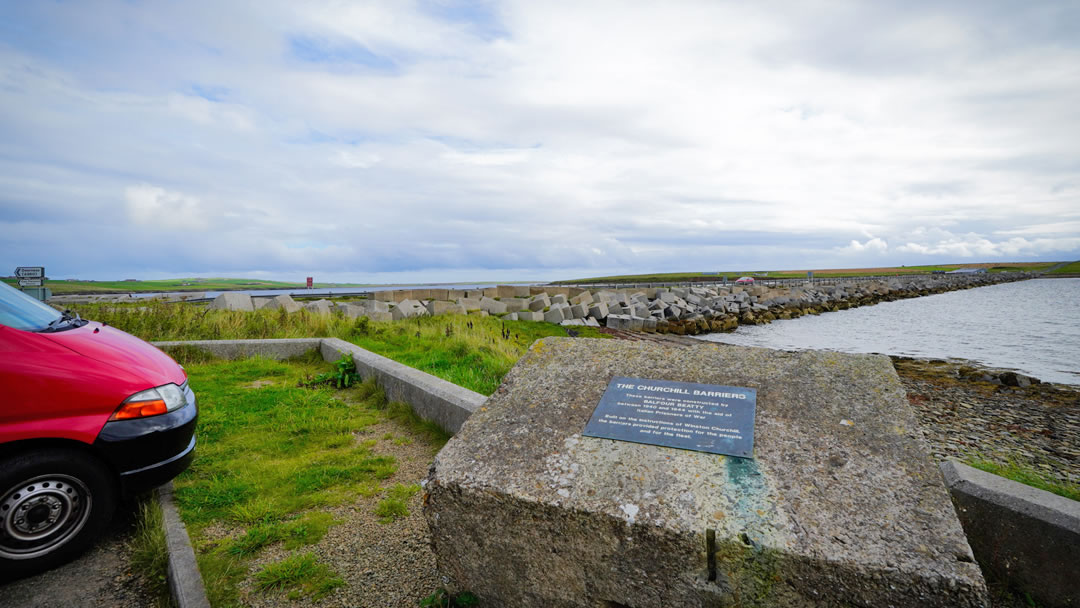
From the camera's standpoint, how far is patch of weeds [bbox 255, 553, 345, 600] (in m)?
2.83

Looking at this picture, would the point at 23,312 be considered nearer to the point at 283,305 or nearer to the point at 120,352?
the point at 120,352

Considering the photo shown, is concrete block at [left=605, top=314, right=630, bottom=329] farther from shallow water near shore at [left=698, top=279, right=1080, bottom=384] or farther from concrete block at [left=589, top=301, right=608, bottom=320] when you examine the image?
shallow water near shore at [left=698, top=279, right=1080, bottom=384]

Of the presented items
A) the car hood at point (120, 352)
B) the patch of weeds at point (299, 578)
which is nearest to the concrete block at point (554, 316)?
the car hood at point (120, 352)

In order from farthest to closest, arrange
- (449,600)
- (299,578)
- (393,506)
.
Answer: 1. (393,506)
2. (299,578)
3. (449,600)

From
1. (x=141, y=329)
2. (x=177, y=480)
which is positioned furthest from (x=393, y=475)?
(x=141, y=329)

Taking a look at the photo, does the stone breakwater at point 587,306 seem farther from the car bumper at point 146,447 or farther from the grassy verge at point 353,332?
the car bumper at point 146,447

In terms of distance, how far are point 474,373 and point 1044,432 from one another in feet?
26.9

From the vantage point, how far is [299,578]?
2930 mm

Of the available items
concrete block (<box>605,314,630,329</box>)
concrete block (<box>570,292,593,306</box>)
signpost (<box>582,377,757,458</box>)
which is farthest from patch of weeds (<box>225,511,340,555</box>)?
concrete block (<box>570,292,593,306</box>)

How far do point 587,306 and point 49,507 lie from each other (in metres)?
19.8

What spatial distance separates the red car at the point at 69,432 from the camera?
9.27 feet

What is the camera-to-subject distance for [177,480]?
13.8ft

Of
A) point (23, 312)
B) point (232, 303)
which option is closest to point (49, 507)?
point (23, 312)

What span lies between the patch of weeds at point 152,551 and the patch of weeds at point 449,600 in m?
1.31
